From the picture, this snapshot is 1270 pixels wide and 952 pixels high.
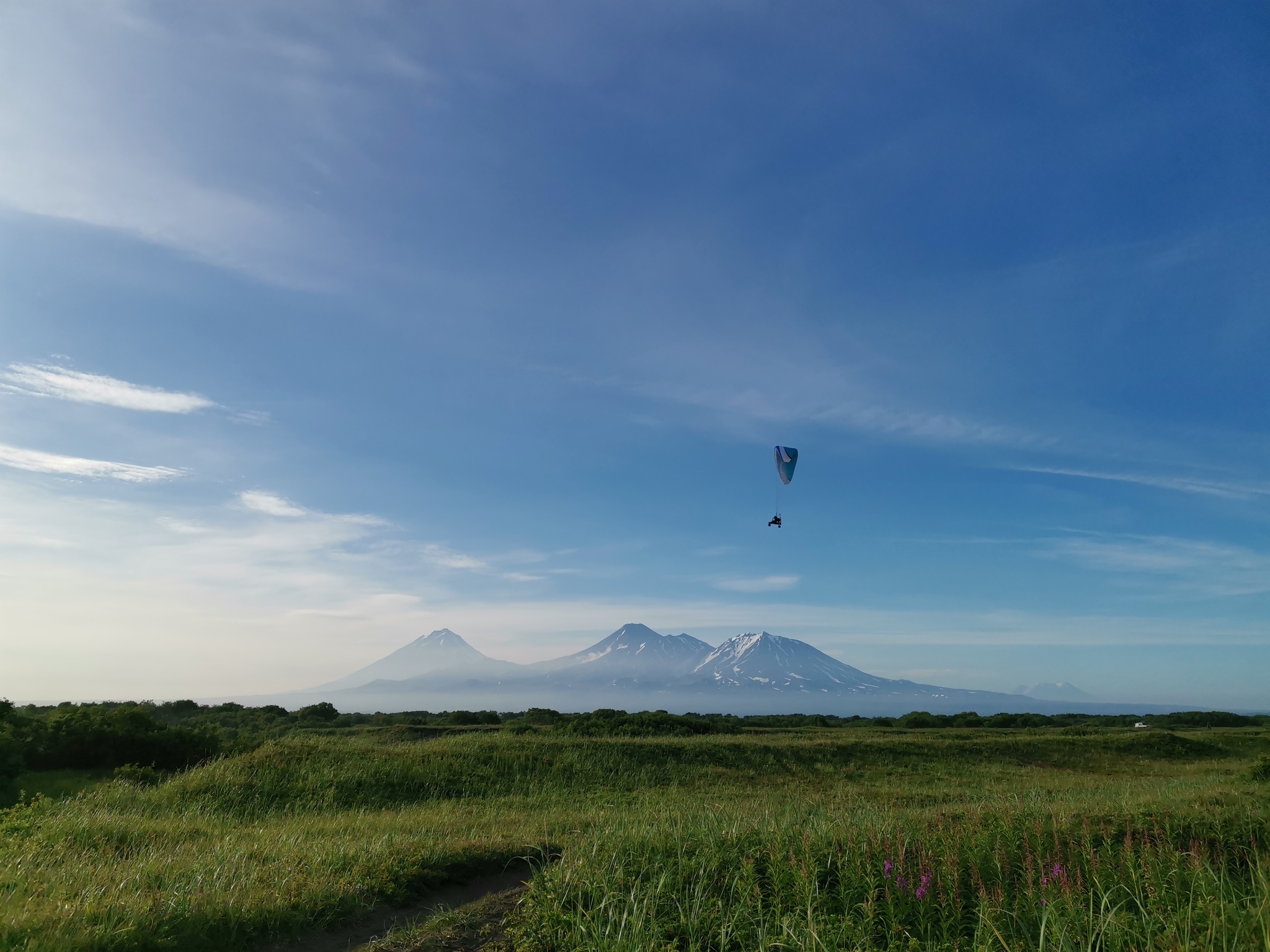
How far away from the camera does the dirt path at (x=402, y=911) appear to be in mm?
7867

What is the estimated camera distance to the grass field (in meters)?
6.32

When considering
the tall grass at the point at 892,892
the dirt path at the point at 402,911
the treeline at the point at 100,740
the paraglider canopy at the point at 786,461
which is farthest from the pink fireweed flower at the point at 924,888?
the treeline at the point at 100,740

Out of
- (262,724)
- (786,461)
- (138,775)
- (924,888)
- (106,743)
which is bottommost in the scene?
(262,724)

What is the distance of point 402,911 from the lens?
9.32 meters

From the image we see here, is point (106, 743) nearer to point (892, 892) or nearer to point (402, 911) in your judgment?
point (402, 911)

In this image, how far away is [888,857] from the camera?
8016 millimetres

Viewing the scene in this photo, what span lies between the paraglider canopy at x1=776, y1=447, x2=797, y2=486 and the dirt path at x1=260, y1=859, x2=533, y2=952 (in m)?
14.7

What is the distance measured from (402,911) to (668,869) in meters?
3.97

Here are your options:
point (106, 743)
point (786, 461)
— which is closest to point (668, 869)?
point (786, 461)

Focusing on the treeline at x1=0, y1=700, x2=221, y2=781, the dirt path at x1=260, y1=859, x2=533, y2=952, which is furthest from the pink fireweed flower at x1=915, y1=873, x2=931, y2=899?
the treeline at x1=0, y1=700, x2=221, y2=781

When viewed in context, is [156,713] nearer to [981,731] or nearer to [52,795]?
[52,795]

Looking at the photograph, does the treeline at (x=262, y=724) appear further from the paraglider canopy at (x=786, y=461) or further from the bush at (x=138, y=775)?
the paraglider canopy at (x=786, y=461)

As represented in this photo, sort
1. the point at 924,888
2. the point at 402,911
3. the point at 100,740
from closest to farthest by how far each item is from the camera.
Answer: the point at 924,888
the point at 402,911
the point at 100,740

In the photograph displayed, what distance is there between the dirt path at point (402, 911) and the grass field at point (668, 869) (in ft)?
0.52
